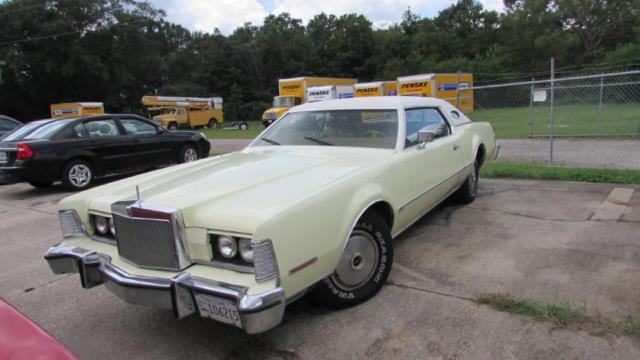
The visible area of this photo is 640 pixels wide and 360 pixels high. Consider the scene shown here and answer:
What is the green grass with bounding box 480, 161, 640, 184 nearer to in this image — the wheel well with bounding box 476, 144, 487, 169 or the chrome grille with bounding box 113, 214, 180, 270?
the wheel well with bounding box 476, 144, 487, 169

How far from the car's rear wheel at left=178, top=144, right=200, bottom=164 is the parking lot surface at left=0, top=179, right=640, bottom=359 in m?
5.44

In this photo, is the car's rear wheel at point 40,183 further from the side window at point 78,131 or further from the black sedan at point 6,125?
the black sedan at point 6,125

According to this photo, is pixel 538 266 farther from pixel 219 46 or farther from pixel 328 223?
pixel 219 46

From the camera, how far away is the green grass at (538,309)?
3.03m

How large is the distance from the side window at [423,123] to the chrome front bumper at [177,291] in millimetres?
2308

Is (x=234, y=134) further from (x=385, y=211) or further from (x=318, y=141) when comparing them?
(x=385, y=211)

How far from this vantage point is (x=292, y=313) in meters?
3.38

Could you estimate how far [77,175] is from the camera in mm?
9000

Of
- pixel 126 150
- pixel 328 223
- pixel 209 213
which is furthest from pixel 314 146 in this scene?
pixel 126 150

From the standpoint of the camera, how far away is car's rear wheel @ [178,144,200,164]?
35.2 ft

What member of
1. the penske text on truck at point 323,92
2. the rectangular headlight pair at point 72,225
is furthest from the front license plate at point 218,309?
the penske text on truck at point 323,92

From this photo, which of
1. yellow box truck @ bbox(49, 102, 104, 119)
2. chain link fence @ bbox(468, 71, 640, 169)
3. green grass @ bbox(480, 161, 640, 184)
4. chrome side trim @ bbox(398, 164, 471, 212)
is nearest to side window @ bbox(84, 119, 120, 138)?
chrome side trim @ bbox(398, 164, 471, 212)

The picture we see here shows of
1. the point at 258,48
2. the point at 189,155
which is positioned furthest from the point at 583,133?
the point at 258,48

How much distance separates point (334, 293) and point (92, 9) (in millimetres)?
48361
